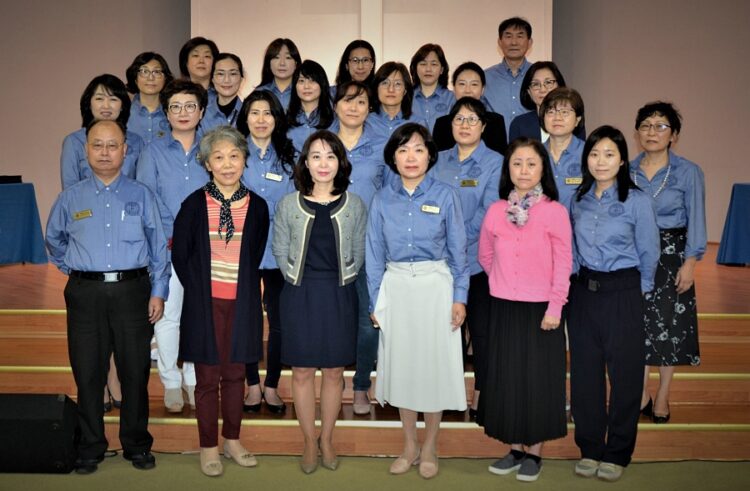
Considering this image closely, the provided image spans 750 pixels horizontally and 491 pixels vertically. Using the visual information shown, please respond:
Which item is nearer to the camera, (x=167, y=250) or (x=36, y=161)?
(x=167, y=250)

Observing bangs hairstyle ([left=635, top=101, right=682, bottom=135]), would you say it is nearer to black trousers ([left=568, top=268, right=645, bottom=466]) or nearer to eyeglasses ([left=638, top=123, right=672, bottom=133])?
eyeglasses ([left=638, top=123, right=672, bottom=133])

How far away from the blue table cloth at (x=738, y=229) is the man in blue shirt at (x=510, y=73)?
3.22 meters

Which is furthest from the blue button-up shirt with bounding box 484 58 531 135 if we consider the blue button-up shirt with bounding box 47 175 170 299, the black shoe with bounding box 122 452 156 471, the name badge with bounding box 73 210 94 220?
the black shoe with bounding box 122 452 156 471

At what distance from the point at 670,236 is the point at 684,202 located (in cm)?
19

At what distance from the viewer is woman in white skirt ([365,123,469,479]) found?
11.9 feet

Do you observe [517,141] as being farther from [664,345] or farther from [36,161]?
[36,161]

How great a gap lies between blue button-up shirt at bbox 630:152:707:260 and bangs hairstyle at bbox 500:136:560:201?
668 mm

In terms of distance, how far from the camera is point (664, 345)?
13.3 feet

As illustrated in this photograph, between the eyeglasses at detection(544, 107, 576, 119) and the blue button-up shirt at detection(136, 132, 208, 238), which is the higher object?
the eyeglasses at detection(544, 107, 576, 119)

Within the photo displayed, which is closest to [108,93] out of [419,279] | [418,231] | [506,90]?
[418,231]

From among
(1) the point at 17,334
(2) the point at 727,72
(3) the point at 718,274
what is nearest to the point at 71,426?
(1) the point at 17,334

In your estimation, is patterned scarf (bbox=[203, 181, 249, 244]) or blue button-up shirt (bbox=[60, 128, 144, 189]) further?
blue button-up shirt (bbox=[60, 128, 144, 189])

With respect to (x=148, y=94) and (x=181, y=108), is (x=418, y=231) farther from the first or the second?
(x=148, y=94)

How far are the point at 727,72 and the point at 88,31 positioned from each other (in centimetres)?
734
